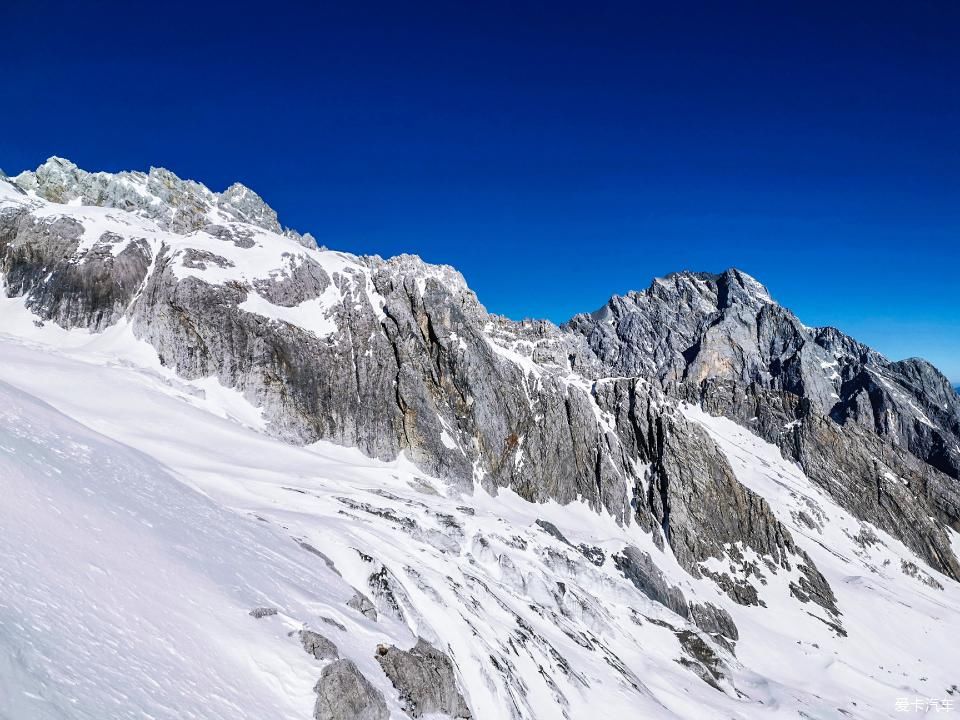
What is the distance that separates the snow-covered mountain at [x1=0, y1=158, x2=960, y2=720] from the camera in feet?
47.5

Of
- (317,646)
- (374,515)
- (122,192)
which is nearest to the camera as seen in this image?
(317,646)

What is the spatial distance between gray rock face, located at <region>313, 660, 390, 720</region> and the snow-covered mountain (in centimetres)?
9

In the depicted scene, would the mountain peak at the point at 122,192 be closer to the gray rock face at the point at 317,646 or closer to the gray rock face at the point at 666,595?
the gray rock face at the point at 666,595

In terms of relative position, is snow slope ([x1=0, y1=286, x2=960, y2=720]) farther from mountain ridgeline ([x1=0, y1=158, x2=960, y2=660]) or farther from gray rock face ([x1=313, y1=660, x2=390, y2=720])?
mountain ridgeline ([x1=0, y1=158, x2=960, y2=660])

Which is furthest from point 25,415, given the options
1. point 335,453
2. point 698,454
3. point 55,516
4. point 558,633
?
point 698,454

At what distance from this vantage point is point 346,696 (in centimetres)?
1542

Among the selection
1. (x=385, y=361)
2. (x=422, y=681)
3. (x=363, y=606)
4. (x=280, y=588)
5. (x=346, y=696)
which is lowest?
(x=422, y=681)

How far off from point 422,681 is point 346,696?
475cm

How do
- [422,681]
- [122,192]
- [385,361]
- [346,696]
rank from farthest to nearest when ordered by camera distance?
[122,192] → [385,361] → [422,681] → [346,696]

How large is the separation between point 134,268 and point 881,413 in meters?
208

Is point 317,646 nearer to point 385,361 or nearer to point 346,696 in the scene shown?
point 346,696

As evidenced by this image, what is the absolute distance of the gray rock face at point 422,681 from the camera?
18.6 m

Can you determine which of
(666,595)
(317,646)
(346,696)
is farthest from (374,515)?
(666,595)

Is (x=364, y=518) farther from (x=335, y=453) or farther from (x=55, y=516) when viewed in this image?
(x=335, y=453)
